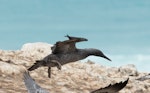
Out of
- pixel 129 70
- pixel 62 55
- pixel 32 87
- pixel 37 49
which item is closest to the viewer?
pixel 32 87

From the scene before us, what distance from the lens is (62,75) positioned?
22.3 metres

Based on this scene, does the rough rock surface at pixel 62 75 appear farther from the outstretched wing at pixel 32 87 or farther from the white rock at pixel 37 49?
the outstretched wing at pixel 32 87

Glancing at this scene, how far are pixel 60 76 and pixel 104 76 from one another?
3.23 m

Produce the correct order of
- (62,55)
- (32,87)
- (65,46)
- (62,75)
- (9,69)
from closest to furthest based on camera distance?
(32,87) → (65,46) → (62,55) → (9,69) → (62,75)

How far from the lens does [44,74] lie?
2159 cm

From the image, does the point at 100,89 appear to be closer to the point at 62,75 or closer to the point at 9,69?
the point at 9,69

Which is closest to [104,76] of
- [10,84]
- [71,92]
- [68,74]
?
[68,74]

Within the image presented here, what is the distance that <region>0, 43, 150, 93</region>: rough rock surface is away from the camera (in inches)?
745

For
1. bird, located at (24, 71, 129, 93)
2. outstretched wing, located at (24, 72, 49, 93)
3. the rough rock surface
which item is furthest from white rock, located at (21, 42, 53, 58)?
bird, located at (24, 71, 129, 93)

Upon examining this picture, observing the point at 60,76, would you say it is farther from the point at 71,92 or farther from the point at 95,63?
the point at 95,63

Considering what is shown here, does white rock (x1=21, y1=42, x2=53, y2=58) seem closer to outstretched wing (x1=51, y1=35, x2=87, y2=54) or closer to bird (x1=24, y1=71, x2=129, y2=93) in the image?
outstretched wing (x1=51, y1=35, x2=87, y2=54)

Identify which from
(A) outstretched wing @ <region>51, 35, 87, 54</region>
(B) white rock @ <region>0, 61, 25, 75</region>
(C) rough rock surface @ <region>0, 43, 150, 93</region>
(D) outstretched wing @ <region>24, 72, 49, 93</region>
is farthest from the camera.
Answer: (B) white rock @ <region>0, 61, 25, 75</region>

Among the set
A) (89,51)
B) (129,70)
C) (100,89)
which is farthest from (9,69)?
(100,89)

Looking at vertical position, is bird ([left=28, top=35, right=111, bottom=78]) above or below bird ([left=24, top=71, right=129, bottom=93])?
above
